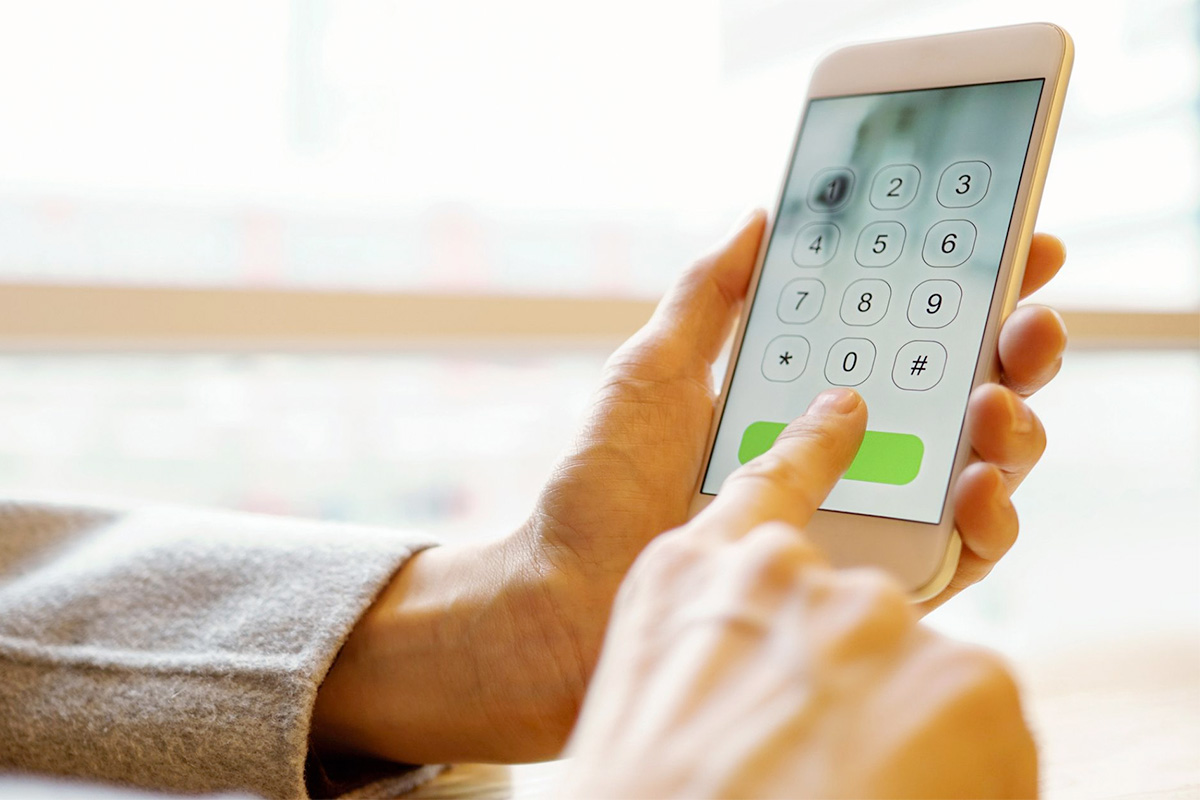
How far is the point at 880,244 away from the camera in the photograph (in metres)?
0.46

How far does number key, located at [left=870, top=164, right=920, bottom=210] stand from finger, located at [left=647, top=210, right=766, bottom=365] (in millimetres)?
69

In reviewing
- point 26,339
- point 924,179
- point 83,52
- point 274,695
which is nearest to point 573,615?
point 274,695

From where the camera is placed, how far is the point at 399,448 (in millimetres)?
1002

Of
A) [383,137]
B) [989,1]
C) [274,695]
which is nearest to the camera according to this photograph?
[274,695]

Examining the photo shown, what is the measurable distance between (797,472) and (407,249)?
667 millimetres

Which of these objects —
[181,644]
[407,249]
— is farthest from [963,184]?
[407,249]

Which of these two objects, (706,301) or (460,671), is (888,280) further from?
(460,671)

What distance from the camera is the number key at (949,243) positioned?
0.43 metres

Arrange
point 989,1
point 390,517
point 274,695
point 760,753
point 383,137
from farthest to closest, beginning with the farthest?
point 989,1 → point 390,517 → point 383,137 → point 274,695 → point 760,753

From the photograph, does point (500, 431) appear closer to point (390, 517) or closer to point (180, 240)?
A: point (390, 517)

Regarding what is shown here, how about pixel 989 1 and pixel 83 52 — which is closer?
pixel 83 52

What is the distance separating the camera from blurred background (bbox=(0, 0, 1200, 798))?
753 mm

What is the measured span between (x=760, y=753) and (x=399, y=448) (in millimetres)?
870

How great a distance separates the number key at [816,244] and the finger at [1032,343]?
0.10m
